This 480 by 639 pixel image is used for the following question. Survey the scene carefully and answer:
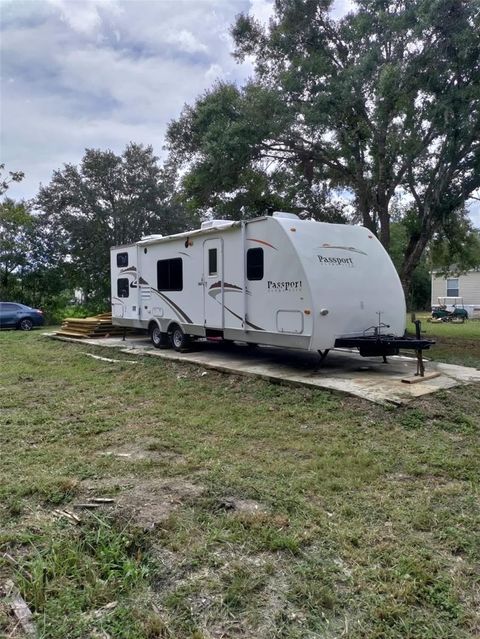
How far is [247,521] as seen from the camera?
10.1 feet

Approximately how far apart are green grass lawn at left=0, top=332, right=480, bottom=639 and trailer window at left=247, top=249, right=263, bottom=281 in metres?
2.83

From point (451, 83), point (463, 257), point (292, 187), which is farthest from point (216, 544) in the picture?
point (463, 257)

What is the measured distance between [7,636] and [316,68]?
12886mm

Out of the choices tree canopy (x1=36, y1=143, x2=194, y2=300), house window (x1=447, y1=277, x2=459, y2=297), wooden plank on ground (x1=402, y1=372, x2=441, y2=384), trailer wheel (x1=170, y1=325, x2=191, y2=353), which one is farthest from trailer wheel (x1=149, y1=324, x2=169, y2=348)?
house window (x1=447, y1=277, x2=459, y2=297)

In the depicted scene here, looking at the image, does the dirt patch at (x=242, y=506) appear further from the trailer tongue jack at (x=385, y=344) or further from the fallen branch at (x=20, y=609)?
the trailer tongue jack at (x=385, y=344)

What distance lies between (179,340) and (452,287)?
26.8 meters

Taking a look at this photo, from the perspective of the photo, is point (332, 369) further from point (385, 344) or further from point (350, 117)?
point (350, 117)

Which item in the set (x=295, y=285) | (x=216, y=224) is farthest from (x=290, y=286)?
(x=216, y=224)

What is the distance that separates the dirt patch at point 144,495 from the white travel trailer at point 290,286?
4.00 meters

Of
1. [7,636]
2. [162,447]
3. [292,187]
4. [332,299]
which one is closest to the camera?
[7,636]

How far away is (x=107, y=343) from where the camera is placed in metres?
12.4

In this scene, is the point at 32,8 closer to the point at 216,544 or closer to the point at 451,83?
the point at 451,83

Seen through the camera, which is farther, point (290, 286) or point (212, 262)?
point (212, 262)

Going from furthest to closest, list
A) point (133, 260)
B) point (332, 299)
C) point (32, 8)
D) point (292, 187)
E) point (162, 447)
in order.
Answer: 1. point (292, 187)
2. point (133, 260)
3. point (32, 8)
4. point (332, 299)
5. point (162, 447)
